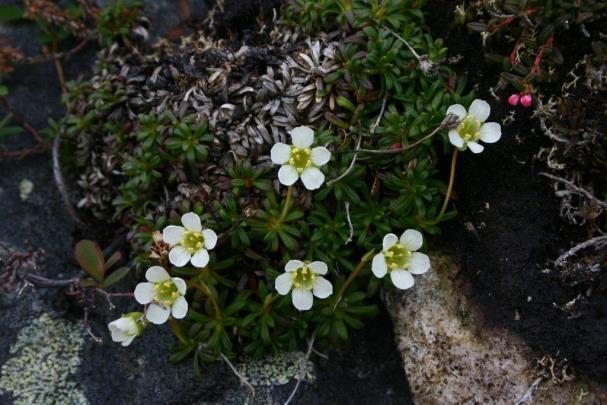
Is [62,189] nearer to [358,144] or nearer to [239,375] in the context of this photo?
[239,375]

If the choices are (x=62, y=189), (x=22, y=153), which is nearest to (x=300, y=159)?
(x=62, y=189)

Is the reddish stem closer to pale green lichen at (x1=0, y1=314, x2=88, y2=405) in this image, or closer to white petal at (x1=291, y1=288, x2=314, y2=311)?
white petal at (x1=291, y1=288, x2=314, y2=311)

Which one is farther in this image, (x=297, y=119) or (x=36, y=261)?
(x=36, y=261)

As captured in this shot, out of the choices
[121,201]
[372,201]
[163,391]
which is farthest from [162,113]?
[163,391]

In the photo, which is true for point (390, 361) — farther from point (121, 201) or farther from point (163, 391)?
point (121, 201)

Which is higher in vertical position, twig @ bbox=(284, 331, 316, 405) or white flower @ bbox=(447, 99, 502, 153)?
white flower @ bbox=(447, 99, 502, 153)

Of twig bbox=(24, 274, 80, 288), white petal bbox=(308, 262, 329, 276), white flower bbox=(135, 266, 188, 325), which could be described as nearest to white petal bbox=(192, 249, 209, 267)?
white flower bbox=(135, 266, 188, 325)
